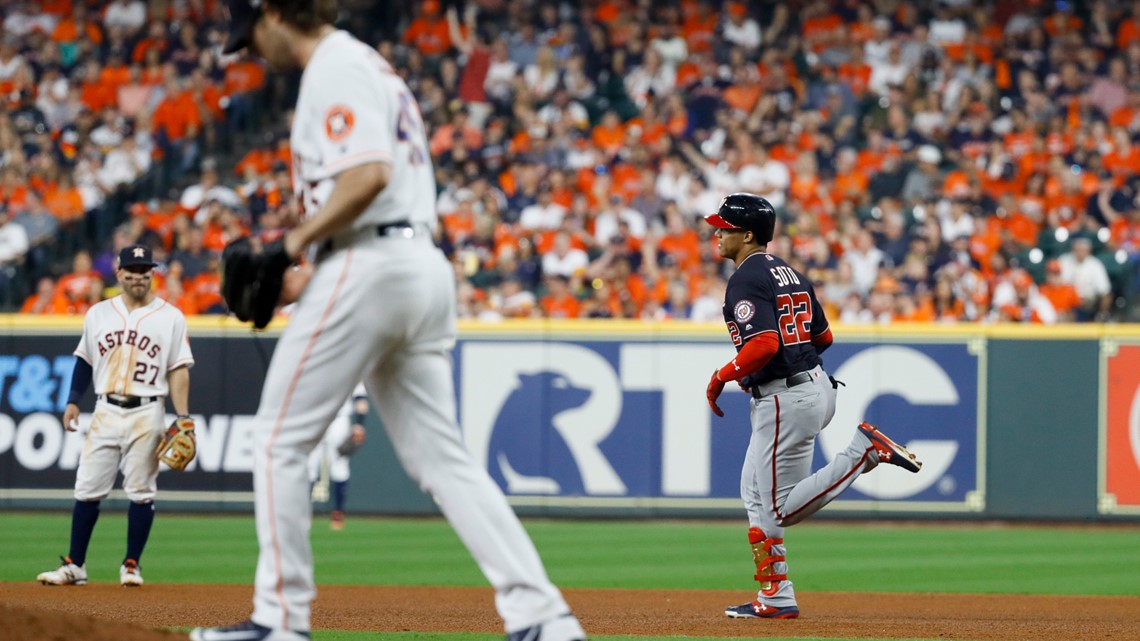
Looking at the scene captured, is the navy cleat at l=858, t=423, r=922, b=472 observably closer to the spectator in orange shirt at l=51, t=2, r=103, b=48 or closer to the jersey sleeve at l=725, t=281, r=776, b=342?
the jersey sleeve at l=725, t=281, r=776, b=342

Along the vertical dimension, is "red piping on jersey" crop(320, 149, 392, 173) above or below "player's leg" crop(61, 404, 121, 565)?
above

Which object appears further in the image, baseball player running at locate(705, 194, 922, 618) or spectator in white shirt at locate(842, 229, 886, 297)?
spectator in white shirt at locate(842, 229, 886, 297)

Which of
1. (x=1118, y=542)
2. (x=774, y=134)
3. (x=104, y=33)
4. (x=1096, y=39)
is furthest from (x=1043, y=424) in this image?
(x=104, y=33)

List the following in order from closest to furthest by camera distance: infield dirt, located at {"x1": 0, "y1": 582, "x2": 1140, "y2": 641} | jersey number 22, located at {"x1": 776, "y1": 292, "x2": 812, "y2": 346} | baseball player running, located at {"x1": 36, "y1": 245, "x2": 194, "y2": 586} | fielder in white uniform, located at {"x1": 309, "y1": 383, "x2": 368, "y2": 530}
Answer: infield dirt, located at {"x1": 0, "y1": 582, "x2": 1140, "y2": 641} → jersey number 22, located at {"x1": 776, "y1": 292, "x2": 812, "y2": 346} → baseball player running, located at {"x1": 36, "y1": 245, "x2": 194, "y2": 586} → fielder in white uniform, located at {"x1": 309, "y1": 383, "x2": 368, "y2": 530}

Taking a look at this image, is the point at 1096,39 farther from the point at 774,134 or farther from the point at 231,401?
the point at 231,401

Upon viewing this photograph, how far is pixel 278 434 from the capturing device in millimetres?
4266

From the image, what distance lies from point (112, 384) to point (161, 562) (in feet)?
6.37

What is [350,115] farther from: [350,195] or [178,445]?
[178,445]

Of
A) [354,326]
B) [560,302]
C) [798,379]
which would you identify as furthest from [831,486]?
[560,302]

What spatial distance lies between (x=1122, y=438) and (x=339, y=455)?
278 inches

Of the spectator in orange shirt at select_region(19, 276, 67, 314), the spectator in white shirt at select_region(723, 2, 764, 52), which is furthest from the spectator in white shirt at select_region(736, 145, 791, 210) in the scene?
the spectator in orange shirt at select_region(19, 276, 67, 314)

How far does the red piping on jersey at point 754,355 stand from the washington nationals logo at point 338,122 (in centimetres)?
323

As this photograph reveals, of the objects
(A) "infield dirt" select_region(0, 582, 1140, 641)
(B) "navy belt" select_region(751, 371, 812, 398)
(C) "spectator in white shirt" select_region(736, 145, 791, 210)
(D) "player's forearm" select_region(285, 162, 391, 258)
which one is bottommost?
(A) "infield dirt" select_region(0, 582, 1140, 641)

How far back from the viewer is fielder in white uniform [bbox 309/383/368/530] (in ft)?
42.4
